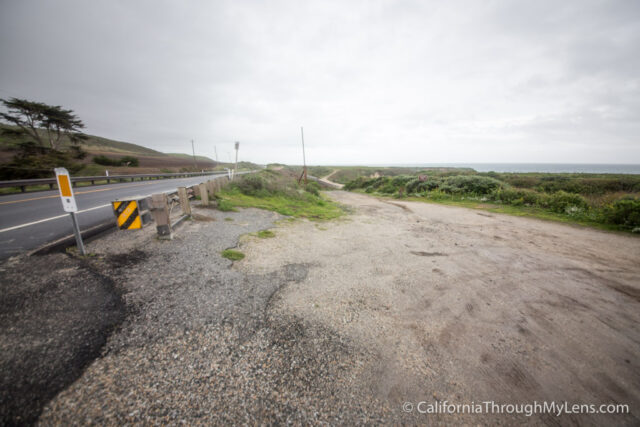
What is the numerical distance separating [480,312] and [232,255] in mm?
4710

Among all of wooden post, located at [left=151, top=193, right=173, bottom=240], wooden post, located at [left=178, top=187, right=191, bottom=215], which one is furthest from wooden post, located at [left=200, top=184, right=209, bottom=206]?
wooden post, located at [left=151, top=193, right=173, bottom=240]

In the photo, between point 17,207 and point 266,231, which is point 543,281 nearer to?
point 266,231

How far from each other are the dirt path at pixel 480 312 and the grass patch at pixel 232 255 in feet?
0.70

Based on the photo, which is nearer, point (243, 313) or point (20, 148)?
point (243, 313)

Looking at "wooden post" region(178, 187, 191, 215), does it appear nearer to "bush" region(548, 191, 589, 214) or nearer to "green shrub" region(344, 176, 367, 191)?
"bush" region(548, 191, 589, 214)

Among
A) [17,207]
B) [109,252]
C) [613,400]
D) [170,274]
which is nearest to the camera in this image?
[613,400]

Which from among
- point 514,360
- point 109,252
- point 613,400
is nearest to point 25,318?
point 109,252

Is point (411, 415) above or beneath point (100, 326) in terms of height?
beneath

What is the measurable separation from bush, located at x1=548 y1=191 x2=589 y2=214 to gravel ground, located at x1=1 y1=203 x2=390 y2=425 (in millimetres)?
13783

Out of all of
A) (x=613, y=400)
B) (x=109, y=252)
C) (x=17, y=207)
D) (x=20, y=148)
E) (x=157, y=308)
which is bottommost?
(x=613, y=400)

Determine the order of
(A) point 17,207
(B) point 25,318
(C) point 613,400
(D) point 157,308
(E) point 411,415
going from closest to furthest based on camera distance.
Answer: (E) point 411,415 < (C) point 613,400 < (B) point 25,318 < (D) point 157,308 < (A) point 17,207

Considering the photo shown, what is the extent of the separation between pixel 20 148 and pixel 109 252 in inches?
1065

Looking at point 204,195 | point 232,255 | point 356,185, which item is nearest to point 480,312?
point 232,255

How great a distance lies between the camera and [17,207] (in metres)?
7.17
